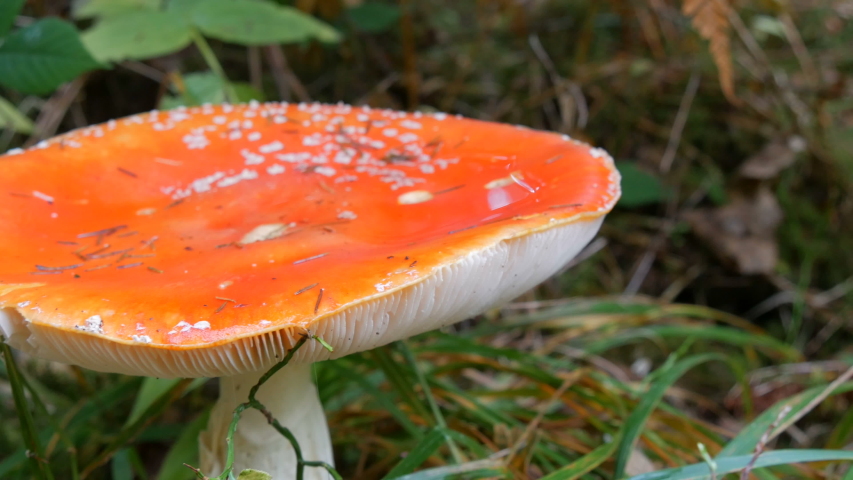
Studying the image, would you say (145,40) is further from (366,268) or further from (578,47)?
(578,47)

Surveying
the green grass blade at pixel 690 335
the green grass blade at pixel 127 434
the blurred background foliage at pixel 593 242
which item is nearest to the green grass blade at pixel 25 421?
the blurred background foliage at pixel 593 242

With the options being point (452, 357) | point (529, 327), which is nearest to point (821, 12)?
point (529, 327)

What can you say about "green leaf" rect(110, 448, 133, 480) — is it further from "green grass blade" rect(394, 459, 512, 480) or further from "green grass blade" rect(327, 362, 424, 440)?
"green grass blade" rect(394, 459, 512, 480)

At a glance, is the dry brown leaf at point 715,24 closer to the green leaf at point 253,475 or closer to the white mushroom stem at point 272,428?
the white mushroom stem at point 272,428

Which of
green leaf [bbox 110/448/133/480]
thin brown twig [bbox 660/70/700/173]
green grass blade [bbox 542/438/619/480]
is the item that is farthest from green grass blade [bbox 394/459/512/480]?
thin brown twig [bbox 660/70/700/173]

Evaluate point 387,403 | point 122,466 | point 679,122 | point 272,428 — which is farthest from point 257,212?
point 679,122

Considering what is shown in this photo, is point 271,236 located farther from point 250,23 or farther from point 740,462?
point 250,23
